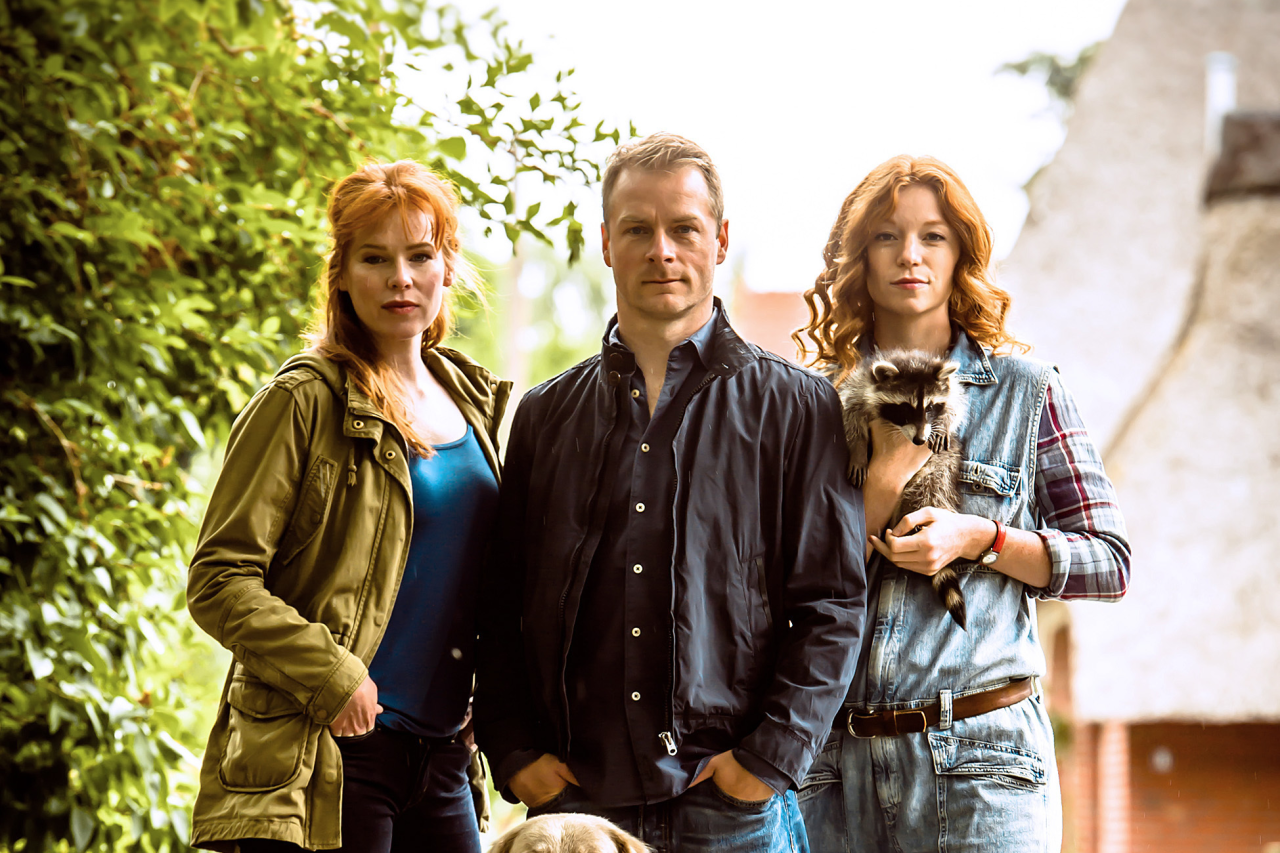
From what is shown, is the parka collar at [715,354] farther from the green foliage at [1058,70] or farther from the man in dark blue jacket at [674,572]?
the green foliage at [1058,70]

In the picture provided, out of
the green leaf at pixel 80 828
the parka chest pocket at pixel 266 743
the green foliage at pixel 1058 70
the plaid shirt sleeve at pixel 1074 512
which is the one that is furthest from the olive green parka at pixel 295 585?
the green foliage at pixel 1058 70

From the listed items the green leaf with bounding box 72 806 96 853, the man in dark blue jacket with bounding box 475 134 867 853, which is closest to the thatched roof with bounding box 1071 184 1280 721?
A: the green leaf with bounding box 72 806 96 853

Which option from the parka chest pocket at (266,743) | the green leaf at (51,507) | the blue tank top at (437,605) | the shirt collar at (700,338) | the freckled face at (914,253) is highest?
the freckled face at (914,253)

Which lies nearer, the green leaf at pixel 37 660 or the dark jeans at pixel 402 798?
the dark jeans at pixel 402 798

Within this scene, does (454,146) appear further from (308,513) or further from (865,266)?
(308,513)

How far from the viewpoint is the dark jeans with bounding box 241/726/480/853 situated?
268 cm

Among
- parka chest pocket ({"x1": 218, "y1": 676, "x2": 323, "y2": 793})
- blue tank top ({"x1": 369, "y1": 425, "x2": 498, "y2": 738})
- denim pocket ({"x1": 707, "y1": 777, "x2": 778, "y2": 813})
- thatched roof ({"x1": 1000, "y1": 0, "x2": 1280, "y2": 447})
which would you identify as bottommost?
denim pocket ({"x1": 707, "y1": 777, "x2": 778, "y2": 813})

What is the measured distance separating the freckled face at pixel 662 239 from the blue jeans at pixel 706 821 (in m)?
1.15

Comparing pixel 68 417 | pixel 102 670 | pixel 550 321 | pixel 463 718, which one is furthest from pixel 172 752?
pixel 550 321

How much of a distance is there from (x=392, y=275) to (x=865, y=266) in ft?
4.18

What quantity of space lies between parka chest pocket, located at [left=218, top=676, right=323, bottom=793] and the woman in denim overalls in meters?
1.26

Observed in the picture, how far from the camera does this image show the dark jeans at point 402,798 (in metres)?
2.68

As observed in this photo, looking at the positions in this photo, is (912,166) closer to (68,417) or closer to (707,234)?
(707,234)

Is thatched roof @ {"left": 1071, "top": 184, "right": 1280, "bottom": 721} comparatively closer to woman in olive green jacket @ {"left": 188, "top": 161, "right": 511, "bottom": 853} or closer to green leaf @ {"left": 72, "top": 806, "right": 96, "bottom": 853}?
green leaf @ {"left": 72, "top": 806, "right": 96, "bottom": 853}
